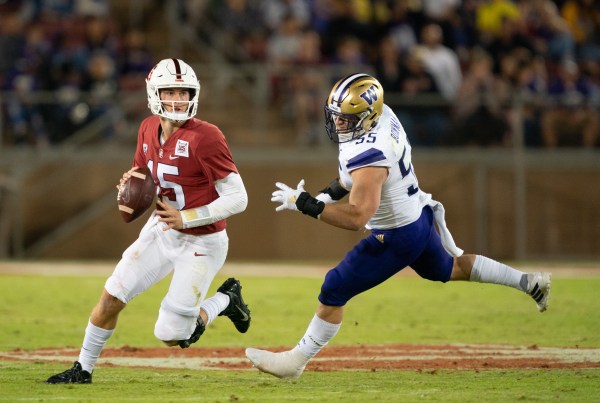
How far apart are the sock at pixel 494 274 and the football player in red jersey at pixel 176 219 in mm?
1796

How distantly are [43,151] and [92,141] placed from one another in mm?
733

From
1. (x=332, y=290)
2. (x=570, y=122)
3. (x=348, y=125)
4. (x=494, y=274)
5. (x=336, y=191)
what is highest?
(x=348, y=125)

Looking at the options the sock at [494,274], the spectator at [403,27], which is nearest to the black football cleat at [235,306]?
the sock at [494,274]

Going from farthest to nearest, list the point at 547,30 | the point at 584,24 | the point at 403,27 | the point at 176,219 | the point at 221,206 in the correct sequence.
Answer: the point at 584,24 → the point at 547,30 → the point at 403,27 → the point at 221,206 → the point at 176,219

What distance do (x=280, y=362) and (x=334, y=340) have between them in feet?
8.84

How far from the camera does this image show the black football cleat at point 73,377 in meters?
7.62

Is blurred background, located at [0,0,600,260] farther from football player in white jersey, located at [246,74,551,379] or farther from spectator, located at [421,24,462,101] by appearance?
football player in white jersey, located at [246,74,551,379]

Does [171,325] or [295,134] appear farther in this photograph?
[295,134]

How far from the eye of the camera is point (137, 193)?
7652 mm

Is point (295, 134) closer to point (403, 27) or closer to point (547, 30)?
point (403, 27)

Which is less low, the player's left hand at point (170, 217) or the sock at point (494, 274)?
the player's left hand at point (170, 217)

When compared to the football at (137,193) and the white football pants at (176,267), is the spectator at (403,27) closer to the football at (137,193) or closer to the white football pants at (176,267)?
the white football pants at (176,267)

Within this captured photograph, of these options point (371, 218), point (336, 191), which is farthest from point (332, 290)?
point (336, 191)

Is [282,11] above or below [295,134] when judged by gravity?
above
